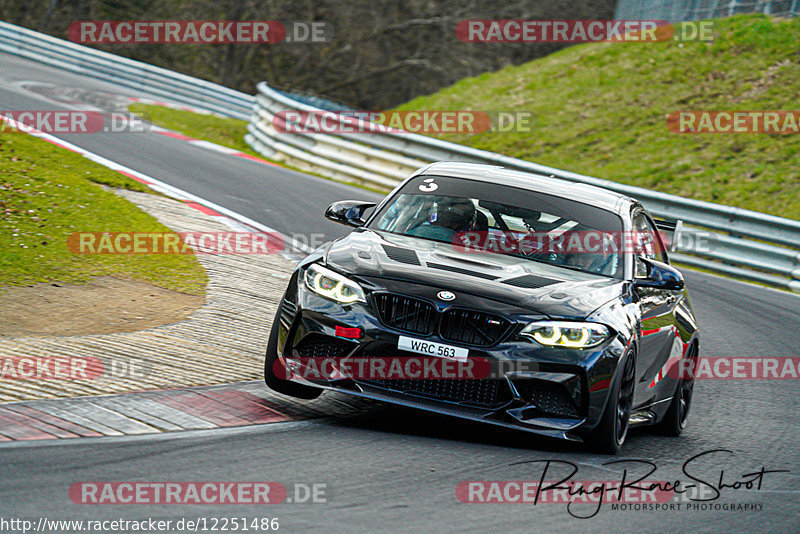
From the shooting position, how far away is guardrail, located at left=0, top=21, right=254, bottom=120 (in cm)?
2691

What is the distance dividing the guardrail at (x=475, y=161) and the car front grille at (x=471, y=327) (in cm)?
1058

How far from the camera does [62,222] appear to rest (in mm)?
10734

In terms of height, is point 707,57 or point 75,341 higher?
point 707,57

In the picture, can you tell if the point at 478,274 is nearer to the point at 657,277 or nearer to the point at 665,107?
the point at 657,277

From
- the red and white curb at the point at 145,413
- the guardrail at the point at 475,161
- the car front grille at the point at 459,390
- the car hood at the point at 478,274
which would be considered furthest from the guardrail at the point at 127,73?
the car front grille at the point at 459,390

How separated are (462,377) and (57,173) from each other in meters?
8.23

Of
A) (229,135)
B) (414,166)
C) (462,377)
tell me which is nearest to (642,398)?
(462,377)

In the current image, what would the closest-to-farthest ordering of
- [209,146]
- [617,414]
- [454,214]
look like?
[617,414] → [454,214] → [209,146]

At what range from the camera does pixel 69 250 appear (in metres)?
9.97

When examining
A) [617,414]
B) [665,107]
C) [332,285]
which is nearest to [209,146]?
[665,107]

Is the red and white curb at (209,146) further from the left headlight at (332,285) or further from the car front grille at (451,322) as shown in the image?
the car front grille at (451,322)

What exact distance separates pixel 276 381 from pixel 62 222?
5043 millimetres

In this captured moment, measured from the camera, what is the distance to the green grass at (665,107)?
21375 mm

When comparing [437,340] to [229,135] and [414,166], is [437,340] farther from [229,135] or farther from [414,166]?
[229,135]
